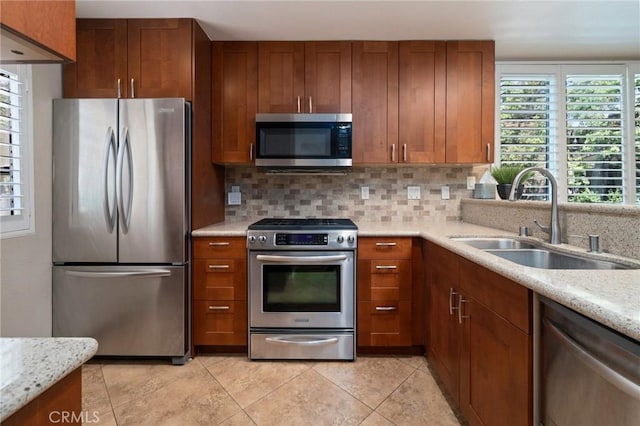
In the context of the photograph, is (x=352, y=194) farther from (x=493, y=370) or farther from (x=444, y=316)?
(x=493, y=370)

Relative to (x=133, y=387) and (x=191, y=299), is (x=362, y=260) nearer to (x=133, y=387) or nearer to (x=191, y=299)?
(x=191, y=299)

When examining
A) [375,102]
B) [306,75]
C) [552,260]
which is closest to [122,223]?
[306,75]

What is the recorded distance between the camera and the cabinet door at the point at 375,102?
2539 mm

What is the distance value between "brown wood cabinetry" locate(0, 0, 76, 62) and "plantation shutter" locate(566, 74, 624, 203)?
3575 millimetres

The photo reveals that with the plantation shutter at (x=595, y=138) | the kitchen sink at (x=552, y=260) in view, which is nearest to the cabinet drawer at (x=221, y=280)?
the kitchen sink at (x=552, y=260)

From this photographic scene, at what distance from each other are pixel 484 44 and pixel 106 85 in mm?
2845

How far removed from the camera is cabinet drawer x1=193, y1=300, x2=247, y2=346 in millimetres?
2240

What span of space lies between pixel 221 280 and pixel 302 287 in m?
0.57

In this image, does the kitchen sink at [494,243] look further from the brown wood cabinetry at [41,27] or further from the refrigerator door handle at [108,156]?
the refrigerator door handle at [108,156]

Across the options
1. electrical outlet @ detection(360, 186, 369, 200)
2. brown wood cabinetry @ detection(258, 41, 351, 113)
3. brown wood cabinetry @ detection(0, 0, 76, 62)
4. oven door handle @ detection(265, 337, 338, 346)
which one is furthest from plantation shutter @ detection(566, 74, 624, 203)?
brown wood cabinetry @ detection(0, 0, 76, 62)

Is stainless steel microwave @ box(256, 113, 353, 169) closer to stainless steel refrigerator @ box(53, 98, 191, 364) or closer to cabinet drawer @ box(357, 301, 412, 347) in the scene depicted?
stainless steel refrigerator @ box(53, 98, 191, 364)

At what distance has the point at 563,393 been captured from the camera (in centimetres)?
89

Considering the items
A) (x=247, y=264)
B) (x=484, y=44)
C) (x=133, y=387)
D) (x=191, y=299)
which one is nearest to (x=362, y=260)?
(x=247, y=264)

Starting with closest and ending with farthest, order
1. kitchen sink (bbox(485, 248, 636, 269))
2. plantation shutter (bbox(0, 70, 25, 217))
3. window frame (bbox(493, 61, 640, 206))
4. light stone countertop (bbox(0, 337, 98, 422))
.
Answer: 1. light stone countertop (bbox(0, 337, 98, 422))
2. kitchen sink (bbox(485, 248, 636, 269))
3. plantation shutter (bbox(0, 70, 25, 217))
4. window frame (bbox(493, 61, 640, 206))
